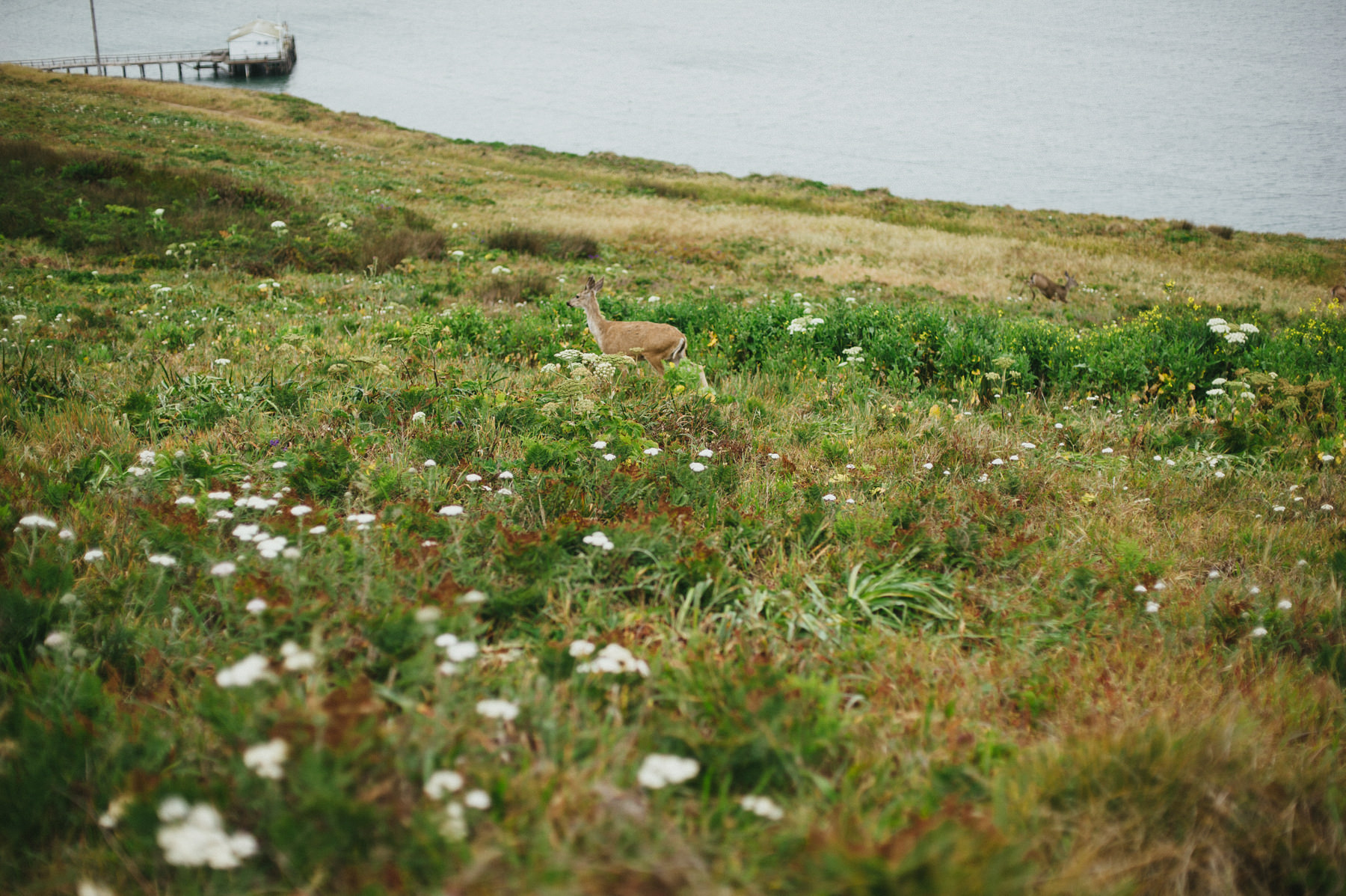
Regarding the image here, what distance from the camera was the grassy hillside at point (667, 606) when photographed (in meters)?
1.88

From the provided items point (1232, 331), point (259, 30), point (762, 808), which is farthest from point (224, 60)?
point (762, 808)

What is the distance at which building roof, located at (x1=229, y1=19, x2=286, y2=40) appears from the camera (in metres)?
87.3

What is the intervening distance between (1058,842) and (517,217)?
73.7 feet

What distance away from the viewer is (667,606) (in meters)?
3.35

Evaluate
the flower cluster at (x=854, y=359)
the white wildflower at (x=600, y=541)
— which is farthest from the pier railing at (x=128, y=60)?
the white wildflower at (x=600, y=541)

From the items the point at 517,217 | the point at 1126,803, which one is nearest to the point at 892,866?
the point at 1126,803

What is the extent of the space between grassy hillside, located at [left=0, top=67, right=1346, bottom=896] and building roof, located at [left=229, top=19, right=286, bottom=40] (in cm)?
10250

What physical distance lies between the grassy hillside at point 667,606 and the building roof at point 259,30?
103 m

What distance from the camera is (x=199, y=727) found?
2.38 metres

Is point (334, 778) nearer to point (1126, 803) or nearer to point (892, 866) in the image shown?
point (892, 866)

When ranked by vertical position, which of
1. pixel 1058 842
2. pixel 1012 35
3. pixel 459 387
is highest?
pixel 1012 35

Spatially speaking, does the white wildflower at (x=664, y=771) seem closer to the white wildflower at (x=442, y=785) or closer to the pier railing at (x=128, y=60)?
the white wildflower at (x=442, y=785)

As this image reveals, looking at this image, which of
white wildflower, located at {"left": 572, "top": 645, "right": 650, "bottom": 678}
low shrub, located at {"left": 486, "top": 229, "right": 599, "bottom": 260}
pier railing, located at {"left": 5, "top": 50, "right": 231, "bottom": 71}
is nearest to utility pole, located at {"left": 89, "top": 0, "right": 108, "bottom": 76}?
pier railing, located at {"left": 5, "top": 50, "right": 231, "bottom": 71}

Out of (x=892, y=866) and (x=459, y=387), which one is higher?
(x=459, y=387)
